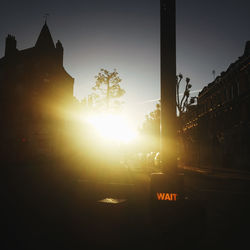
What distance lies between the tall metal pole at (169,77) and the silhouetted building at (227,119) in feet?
68.9

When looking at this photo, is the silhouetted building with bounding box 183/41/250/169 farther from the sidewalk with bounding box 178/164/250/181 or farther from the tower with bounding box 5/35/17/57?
the tower with bounding box 5/35/17/57

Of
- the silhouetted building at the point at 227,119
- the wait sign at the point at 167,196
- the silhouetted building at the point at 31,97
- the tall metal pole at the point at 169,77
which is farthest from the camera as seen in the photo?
the silhouetted building at the point at 31,97

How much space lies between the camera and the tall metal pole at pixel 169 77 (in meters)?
4.99

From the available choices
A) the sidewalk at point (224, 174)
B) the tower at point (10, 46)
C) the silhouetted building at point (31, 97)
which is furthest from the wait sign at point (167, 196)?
the tower at point (10, 46)

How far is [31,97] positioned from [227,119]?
82.3ft

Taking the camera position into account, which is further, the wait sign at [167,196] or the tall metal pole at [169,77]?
the tall metal pole at [169,77]

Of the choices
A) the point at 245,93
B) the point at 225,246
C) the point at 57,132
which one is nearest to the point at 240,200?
the point at 225,246

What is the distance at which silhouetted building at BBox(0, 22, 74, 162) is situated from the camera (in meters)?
28.5

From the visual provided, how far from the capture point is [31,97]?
29875 millimetres

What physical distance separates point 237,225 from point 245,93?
23.7 m

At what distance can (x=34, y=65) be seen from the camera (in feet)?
100

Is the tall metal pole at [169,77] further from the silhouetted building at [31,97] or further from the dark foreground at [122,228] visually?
the silhouetted building at [31,97]

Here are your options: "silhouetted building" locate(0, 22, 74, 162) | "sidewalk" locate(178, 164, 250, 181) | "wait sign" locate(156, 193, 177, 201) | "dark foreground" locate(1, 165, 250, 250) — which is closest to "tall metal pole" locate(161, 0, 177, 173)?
"wait sign" locate(156, 193, 177, 201)

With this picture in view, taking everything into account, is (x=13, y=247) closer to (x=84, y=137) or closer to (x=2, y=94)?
(x=2, y=94)
